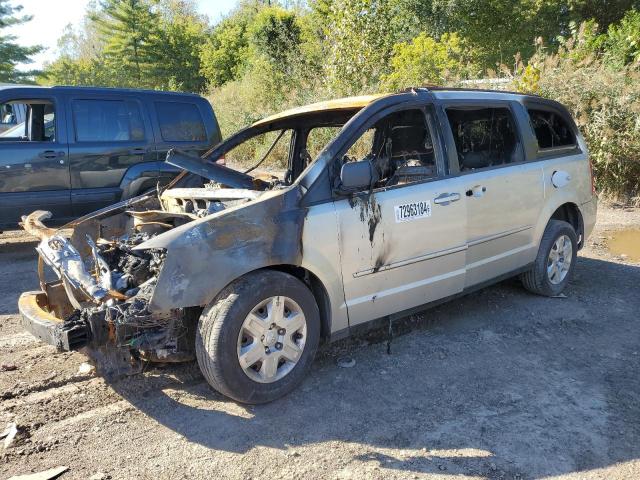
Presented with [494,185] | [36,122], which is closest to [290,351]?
[494,185]

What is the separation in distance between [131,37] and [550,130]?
109 feet

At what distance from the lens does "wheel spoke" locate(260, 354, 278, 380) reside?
326 centimetres

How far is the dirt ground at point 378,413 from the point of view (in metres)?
2.78

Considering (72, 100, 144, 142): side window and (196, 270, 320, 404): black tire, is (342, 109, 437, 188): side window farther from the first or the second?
(72, 100, 144, 142): side window

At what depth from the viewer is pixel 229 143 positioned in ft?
15.8

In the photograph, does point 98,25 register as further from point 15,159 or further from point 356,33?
point 15,159

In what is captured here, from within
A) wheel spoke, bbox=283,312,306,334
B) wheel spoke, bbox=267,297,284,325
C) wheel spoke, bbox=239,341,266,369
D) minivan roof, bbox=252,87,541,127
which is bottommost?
wheel spoke, bbox=239,341,266,369

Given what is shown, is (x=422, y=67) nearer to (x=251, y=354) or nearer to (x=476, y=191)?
(x=476, y=191)

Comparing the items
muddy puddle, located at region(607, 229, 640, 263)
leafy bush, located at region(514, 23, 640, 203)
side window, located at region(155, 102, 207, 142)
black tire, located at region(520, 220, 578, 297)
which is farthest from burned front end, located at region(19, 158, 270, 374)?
leafy bush, located at region(514, 23, 640, 203)

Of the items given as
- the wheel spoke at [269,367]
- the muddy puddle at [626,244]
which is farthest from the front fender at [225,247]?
the muddy puddle at [626,244]

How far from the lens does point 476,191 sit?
422 centimetres

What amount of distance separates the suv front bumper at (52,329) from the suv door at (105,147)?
3655mm

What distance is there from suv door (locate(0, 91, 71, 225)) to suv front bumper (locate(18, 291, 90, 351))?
3547 millimetres

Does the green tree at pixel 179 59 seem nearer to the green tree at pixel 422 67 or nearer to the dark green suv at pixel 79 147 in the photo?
the green tree at pixel 422 67
